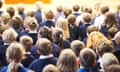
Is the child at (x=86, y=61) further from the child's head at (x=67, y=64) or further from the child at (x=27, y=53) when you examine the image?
the child at (x=27, y=53)

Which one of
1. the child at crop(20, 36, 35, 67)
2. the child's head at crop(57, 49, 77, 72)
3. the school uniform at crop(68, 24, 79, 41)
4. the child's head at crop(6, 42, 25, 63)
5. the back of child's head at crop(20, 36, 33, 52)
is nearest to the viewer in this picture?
the child's head at crop(57, 49, 77, 72)

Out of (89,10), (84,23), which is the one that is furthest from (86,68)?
(89,10)

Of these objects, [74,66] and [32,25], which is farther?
[32,25]

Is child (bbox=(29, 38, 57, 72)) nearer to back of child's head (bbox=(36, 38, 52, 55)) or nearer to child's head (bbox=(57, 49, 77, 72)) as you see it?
back of child's head (bbox=(36, 38, 52, 55))

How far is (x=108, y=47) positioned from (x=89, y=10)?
3.94 metres

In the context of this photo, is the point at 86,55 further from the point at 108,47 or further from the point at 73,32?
the point at 73,32

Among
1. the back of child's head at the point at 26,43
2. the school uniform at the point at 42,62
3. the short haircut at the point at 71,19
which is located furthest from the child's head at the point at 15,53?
the short haircut at the point at 71,19

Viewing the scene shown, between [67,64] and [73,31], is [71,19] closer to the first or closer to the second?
[73,31]

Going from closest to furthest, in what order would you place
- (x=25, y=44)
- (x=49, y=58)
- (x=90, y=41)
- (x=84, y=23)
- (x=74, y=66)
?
(x=74, y=66) → (x=49, y=58) → (x=25, y=44) → (x=90, y=41) → (x=84, y=23)

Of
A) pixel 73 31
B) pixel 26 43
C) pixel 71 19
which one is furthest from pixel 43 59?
pixel 73 31

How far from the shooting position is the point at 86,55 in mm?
4008

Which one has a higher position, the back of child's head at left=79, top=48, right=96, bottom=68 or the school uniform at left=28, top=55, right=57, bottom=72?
the back of child's head at left=79, top=48, right=96, bottom=68

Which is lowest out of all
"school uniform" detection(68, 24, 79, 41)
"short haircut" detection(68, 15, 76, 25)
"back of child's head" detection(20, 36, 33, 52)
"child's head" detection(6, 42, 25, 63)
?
"school uniform" detection(68, 24, 79, 41)

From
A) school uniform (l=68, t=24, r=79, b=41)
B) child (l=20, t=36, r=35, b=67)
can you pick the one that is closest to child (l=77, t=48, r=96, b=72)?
child (l=20, t=36, r=35, b=67)
